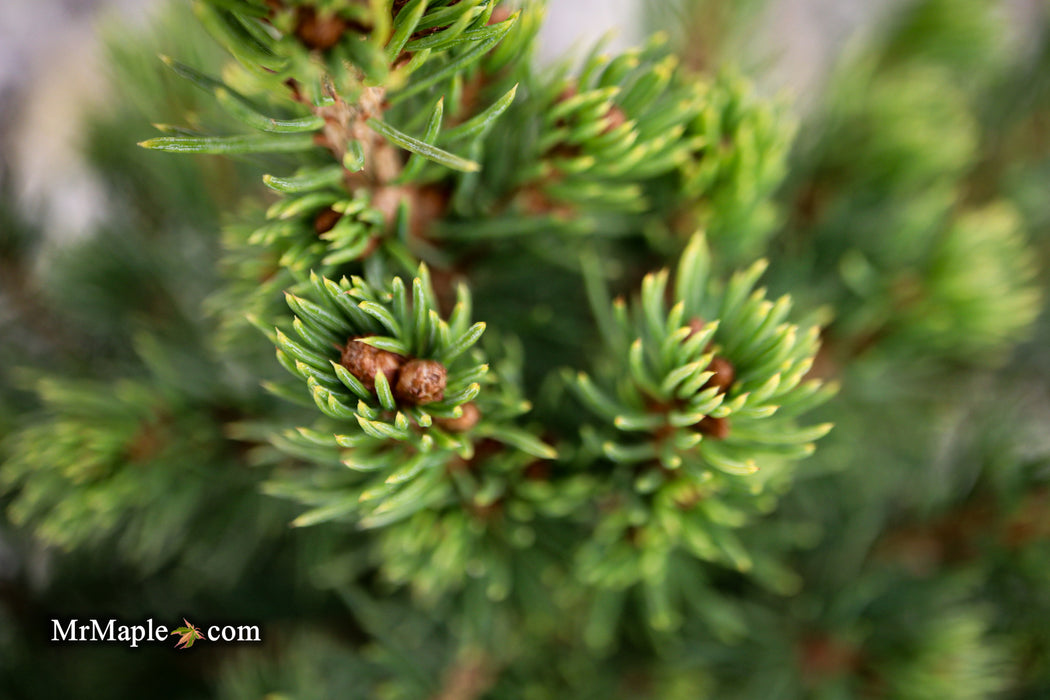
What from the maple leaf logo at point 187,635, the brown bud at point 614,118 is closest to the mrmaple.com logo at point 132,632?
the maple leaf logo at point 187,635

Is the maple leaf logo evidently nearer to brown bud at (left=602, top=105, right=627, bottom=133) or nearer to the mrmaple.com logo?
the mrmaple.com logo

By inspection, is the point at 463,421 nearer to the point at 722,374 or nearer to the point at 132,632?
the point at 722,374

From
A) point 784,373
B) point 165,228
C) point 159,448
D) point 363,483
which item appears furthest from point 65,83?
point 784,373

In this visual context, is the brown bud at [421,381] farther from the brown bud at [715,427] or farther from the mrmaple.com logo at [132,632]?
the mrmaple.com logo at [132,632]

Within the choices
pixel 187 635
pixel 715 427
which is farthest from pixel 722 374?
pixel 187 635

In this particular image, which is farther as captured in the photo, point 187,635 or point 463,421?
point 187,635
